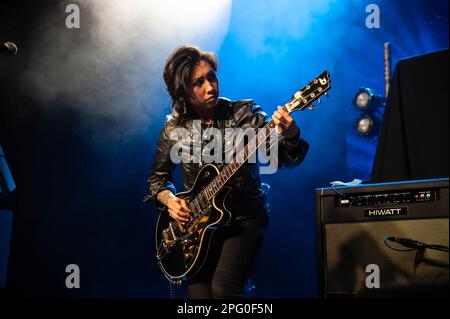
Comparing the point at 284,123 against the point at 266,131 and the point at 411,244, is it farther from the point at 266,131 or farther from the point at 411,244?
the point at 411,244

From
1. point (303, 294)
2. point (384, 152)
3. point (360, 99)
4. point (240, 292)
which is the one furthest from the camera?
point (303, 294)

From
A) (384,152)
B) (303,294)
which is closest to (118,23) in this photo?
(303,294)

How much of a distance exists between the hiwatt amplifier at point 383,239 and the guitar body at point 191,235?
55 cm

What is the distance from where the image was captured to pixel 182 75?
9.98 ft

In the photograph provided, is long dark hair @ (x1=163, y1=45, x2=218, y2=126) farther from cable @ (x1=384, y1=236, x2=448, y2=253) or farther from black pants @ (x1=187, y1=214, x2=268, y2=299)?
cable @ (x1=384, y1=236, x2=448, y2=253)

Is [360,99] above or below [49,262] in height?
above

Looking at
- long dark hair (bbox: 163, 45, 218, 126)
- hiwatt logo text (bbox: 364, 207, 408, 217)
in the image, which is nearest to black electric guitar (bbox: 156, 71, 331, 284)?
long dark hair (bbox: 163, 45, 218, 126)

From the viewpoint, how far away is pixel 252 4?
4.74m

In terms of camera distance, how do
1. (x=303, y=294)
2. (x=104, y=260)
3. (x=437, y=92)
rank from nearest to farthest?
(x=437, y=92)
(x=303, y=294)
(x=104, y=260)

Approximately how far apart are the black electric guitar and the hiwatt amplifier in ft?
1.69

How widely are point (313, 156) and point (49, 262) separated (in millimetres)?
2545

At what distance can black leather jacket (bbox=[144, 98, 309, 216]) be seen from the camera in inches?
105

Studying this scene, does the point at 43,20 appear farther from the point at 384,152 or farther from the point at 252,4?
the point at 384,152

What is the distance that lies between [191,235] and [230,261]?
1.03 ft
